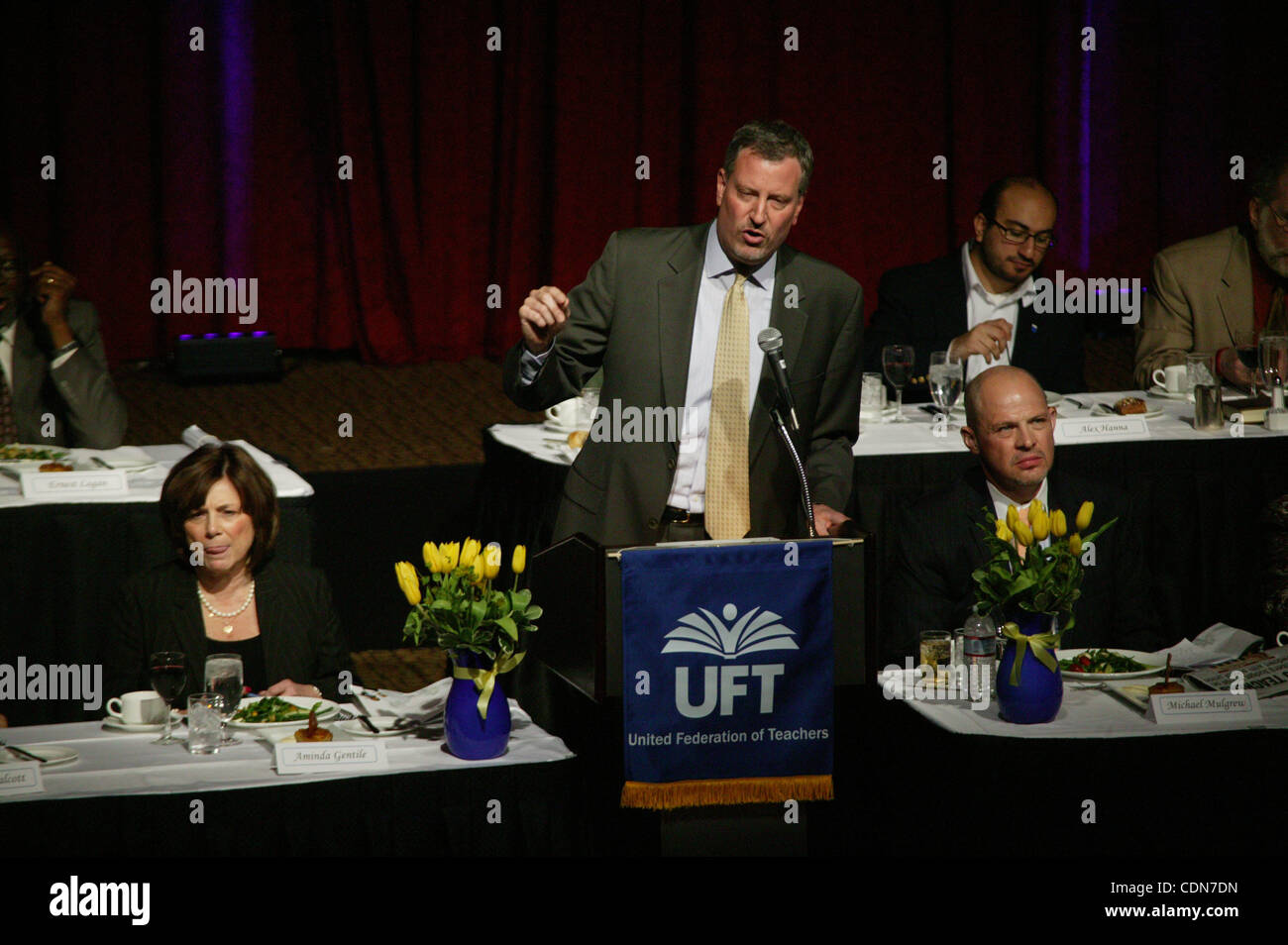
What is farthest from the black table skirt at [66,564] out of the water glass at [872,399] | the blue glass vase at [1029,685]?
the blue glass vase at [1029,685]

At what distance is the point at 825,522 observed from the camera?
2.83m

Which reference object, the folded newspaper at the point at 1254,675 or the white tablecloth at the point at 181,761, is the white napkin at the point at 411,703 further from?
the folded newspaper at the point at 1254,675

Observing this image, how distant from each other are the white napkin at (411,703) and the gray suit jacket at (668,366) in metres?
0.54

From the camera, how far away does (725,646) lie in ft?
8.01

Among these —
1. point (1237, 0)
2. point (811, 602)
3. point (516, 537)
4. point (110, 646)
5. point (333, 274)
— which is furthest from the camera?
point (1237, 0)

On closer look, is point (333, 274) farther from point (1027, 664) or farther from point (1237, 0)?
point (1027, 664)

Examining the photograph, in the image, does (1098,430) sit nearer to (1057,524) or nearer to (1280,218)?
(1280,218)

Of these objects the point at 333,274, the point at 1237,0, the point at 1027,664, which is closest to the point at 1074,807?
the point at 1027,664

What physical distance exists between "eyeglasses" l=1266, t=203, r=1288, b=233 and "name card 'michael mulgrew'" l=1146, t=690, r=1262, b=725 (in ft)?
7.98

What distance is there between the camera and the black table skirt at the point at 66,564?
401 centimetres

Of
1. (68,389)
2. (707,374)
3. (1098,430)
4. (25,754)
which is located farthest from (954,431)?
(25,754)

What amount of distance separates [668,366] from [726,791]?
1.07 metres

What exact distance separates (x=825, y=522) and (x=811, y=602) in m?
0.39

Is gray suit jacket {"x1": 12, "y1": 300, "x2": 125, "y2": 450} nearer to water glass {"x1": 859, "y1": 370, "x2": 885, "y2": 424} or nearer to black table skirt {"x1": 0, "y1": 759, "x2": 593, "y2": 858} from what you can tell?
water glass {"x1": 859, "y1": 370, "x2": 885, "y2": 424}
